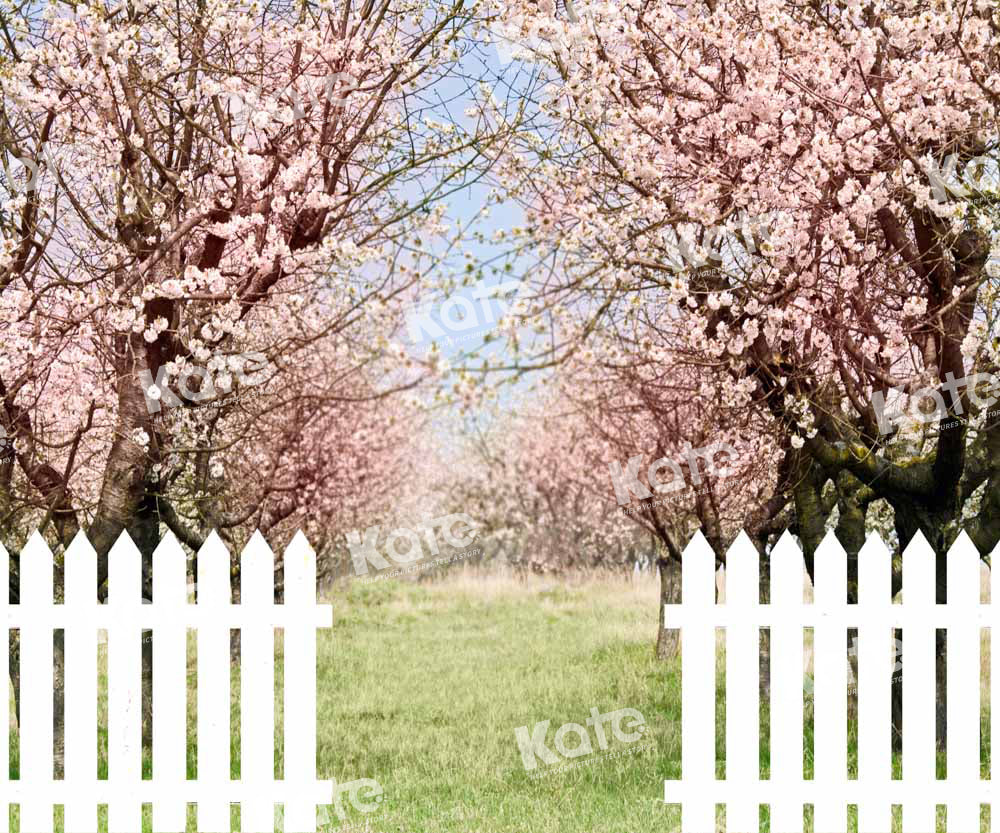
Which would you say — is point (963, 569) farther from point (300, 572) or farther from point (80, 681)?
point (80, 681)

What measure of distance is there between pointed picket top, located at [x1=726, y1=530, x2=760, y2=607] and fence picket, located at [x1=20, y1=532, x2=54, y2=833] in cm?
318

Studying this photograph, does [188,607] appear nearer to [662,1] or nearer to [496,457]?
[662,1]

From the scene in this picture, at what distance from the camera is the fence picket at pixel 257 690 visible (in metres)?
4.86

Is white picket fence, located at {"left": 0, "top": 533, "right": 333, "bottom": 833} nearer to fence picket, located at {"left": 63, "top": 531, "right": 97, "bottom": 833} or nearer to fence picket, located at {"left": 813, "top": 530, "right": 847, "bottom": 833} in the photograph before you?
fence picket, located at {"left": 63, "top": 531, "right": 97, "bottom": 833}

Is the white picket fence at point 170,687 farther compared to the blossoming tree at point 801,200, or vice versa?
the blossoming tree at point 801,200

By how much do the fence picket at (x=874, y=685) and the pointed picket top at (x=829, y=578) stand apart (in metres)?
0.09

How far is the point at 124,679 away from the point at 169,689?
0.24 m

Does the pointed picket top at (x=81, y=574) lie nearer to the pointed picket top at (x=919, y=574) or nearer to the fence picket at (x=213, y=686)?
the fence picket at (x=213, y=686)

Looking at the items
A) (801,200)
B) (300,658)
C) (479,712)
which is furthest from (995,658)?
(479,712)

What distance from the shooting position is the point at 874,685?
5.00m

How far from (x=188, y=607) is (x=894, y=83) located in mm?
4633

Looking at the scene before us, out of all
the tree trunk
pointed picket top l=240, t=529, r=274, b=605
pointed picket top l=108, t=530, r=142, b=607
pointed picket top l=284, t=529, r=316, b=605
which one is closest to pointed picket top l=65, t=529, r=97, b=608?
pointed picket top l=108, t=530, r=142, b=607

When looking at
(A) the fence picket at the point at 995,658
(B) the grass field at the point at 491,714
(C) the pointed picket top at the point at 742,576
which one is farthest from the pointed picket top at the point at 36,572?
(A) the fence picket at the point at 995,658

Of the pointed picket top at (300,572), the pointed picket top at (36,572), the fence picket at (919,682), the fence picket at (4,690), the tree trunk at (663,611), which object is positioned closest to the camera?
the pointed picket top at (300,572)
